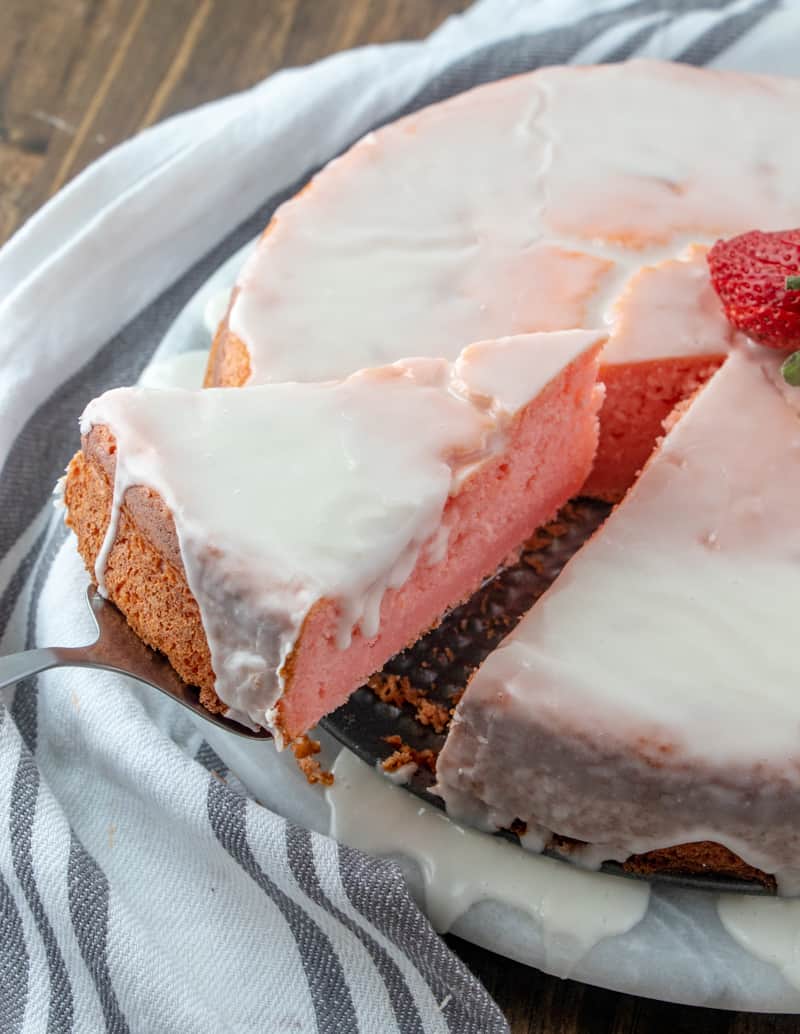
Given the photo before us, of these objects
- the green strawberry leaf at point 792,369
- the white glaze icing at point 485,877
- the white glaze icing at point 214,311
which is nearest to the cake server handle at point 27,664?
the white glaze icing at point 485,877

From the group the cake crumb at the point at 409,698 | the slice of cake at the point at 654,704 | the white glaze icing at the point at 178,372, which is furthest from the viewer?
the white glaze icing at the point at 178,372

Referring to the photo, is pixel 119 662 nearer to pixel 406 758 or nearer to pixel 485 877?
pixel 406 758

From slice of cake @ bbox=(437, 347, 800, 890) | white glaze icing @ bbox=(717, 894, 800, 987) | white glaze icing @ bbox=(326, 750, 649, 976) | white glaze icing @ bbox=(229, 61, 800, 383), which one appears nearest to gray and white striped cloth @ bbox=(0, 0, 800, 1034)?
white glaze icing @ bbox=(326, 750, 649, 976)

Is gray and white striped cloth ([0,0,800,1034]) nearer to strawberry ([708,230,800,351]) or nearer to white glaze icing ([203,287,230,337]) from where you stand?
white glaze icing ([203,287,230,337])

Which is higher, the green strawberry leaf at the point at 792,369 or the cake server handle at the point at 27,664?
the green strawberry leaf at the point at 792,369

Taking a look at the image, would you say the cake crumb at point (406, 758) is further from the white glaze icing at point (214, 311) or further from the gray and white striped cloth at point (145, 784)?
the white glaze icing at point (214, 311)

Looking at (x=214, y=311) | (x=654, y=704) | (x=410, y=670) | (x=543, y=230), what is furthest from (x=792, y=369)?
(x=214, y=311)

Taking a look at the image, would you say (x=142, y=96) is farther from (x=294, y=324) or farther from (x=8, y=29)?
(x=294, y=324)
